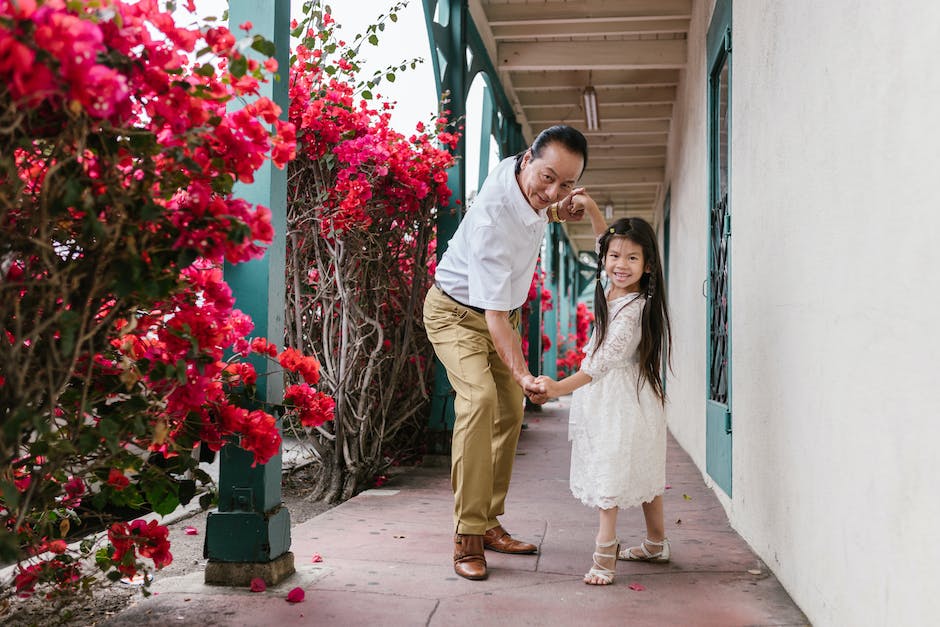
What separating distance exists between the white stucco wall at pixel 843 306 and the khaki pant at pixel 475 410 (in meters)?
0.91

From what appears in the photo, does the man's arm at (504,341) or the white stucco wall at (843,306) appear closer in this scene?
the white stucco wall at (843,306)

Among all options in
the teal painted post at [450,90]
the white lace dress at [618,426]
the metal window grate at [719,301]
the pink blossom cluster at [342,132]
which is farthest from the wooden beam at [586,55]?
the white lace dress at [618,426]

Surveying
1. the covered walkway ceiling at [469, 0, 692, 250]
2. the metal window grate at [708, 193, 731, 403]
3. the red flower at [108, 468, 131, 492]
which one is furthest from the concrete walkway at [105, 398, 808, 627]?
the covered walkway ceiling at [469, 0, 692, 250]

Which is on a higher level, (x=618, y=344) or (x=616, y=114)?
(x=616, y=114)

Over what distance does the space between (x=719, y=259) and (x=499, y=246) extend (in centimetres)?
192

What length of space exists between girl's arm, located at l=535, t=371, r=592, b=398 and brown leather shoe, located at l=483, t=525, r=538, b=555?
0.67 m

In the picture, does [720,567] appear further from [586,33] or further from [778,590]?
[586,33]

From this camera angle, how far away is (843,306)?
1.88 m

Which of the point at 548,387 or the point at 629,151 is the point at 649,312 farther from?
the point at 629,151

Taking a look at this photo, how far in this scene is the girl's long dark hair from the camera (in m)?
2.84

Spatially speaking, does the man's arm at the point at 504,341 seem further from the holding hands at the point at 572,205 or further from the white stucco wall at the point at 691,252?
the white stucco wall at the point at 691,252

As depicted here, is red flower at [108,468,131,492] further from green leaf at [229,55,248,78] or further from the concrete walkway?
green leaf at [229,55,248,78]

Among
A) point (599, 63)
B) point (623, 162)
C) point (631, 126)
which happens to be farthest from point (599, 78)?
point (623, 162)

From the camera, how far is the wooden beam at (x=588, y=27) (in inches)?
266
